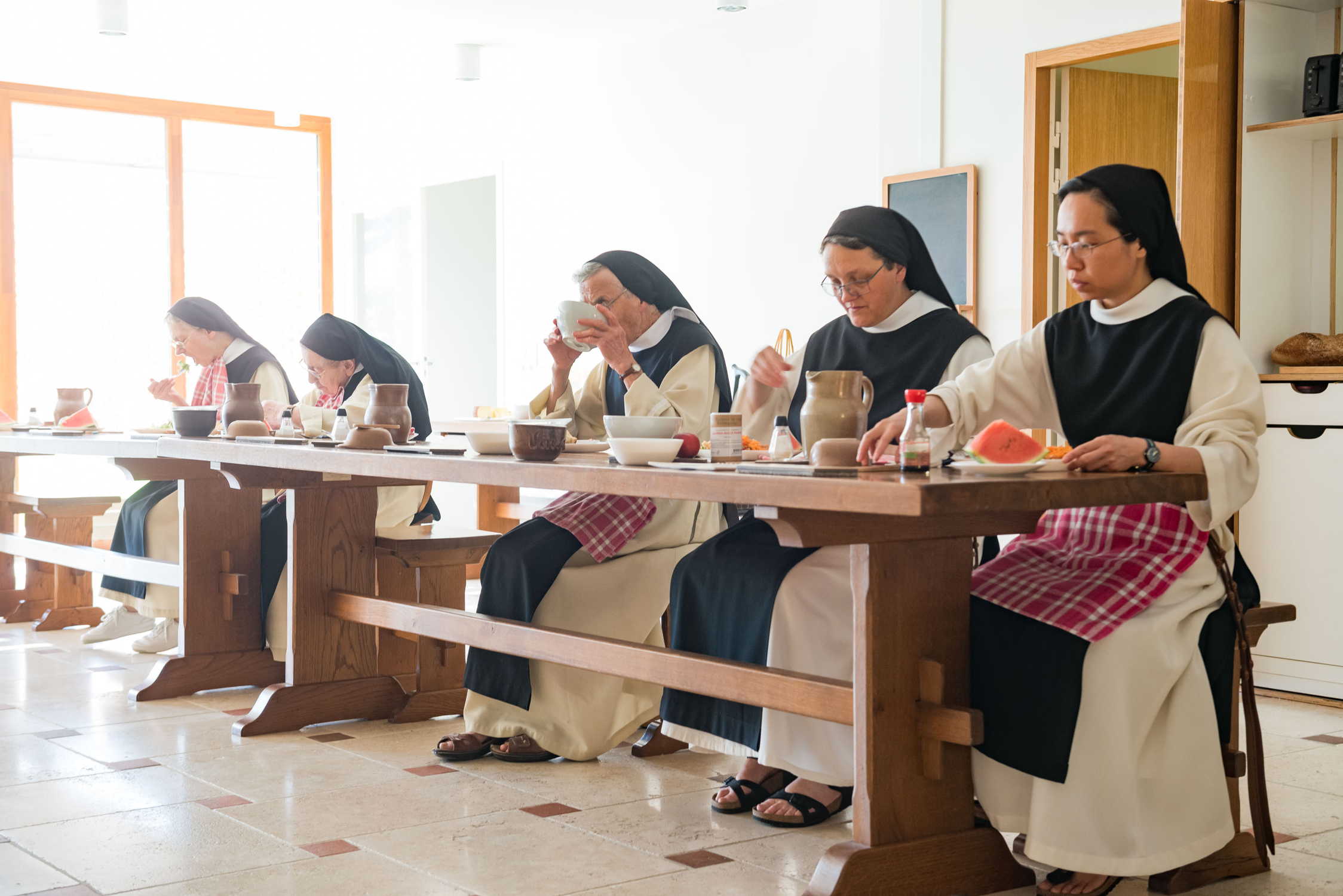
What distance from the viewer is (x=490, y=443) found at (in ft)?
10.00

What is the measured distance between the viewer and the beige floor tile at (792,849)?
8.44ft

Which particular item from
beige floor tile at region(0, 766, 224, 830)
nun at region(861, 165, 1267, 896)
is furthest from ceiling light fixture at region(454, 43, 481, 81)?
nun at region(861, 165, 1267, 896)

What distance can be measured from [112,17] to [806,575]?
5.46 m

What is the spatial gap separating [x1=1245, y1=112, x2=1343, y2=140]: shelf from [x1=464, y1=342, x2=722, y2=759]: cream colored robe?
2111mm

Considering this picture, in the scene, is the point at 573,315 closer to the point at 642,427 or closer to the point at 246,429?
the point at 642,427

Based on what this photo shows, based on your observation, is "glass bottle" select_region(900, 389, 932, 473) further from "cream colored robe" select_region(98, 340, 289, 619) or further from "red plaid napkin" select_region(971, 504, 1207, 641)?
"cream colored robe" select_region(98, 340, 289, 619)

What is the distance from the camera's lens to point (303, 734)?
3744 mm

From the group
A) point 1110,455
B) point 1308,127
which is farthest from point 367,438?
point 1308,127

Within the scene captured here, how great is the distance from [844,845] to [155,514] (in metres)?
3.48

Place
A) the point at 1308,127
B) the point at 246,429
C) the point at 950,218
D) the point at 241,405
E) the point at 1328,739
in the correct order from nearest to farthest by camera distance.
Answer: the point at 1328,739
the point at 246,429
the point at 241,405
the point at 1308,127
the point at 950,218

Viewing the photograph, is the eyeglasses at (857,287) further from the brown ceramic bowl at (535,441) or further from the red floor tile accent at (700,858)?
the red floor tile accent at (700,858)

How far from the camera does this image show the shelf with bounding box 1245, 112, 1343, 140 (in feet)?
Answer: 14.1

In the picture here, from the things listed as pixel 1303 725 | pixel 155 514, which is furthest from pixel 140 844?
pixel 1303 725

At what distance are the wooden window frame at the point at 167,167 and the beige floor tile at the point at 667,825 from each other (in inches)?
267
